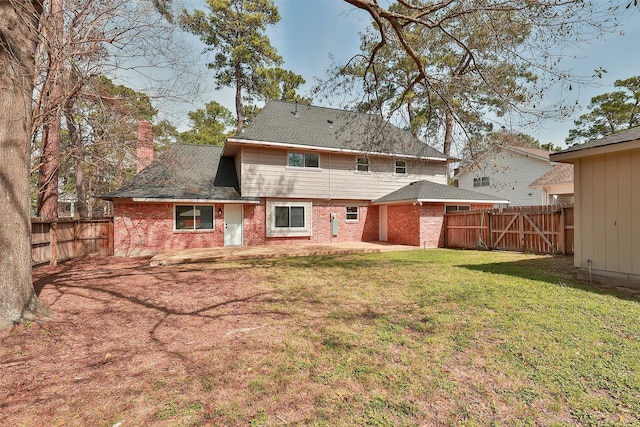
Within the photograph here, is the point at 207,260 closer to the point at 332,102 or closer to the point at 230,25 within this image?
the point at 332,102

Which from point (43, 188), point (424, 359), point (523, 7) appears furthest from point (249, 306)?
point (43, 188)

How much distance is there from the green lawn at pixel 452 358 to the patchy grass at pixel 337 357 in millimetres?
16

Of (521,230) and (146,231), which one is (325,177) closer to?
(146,231)

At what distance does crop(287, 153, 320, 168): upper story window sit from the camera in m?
14.8

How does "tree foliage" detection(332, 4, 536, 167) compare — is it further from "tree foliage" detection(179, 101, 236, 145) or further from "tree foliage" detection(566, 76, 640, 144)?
"tree foliage" detection(179, 101, 236, 145)

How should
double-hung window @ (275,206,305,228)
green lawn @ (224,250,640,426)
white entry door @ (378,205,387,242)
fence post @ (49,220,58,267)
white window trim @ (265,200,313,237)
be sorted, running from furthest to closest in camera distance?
1. white entry door @ (378,205,387,242)
2. double-hung window @ (275,206,305,228)
3. white window trim @ (265,200,313,237)
4. fence post @ (49,220,58,267)
5. green lawn @ (224,250,640,426)

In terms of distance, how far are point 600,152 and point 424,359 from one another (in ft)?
20.1

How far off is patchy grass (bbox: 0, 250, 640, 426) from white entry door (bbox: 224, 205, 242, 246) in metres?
A: 7.62

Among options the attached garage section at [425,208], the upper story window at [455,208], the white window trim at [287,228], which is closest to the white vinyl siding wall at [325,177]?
the white window trim at [287,228]

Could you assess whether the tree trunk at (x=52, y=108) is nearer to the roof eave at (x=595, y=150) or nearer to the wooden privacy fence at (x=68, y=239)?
the wooden privacy fence at (x=68, y=239)

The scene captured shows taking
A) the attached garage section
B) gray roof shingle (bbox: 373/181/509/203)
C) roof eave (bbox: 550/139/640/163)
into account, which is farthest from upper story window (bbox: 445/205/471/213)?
roof eave (bbox: 550/139/640/163)

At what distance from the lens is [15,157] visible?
414 cm

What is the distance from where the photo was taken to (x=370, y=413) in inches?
94.4

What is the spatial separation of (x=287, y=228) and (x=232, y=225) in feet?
8.75
